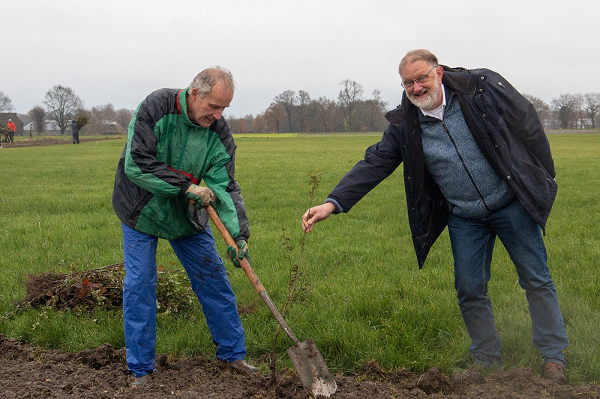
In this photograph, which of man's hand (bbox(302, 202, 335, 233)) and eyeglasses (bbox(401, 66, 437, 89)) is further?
man's hand (bbox(302, 202, 335, 233))

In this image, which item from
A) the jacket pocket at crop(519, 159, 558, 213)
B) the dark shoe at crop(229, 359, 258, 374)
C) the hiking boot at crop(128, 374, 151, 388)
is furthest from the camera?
the dark shoe at crop(229, 359, 258, 374)

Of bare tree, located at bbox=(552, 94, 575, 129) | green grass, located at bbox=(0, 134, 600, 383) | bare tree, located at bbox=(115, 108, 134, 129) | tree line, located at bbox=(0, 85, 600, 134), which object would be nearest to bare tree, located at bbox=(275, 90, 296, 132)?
tree line, located at bbox=(0, 85, 600, 134)

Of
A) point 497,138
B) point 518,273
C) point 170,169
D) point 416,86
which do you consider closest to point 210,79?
point 170,169

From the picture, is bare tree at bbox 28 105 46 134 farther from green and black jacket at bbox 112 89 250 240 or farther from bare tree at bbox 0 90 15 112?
green and black jacket at bbox 112 89 250 240

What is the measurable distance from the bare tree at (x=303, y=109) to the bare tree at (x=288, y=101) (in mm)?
1371

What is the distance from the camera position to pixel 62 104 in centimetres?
8494

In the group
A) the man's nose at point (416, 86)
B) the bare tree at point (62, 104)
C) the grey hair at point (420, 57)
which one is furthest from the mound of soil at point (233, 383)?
the bare tree at point (62, 104)

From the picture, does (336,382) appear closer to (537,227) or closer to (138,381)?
(138,381)

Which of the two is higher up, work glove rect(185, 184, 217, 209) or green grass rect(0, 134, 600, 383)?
work glove rect(185, 184, 217, 209)

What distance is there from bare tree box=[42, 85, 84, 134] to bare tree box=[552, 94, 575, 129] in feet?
286

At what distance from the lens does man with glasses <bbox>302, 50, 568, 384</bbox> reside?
3523 mm

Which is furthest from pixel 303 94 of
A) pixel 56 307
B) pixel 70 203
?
pixel 56 307

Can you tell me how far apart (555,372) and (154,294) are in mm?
2863

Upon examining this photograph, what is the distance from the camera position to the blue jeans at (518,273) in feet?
12.0
